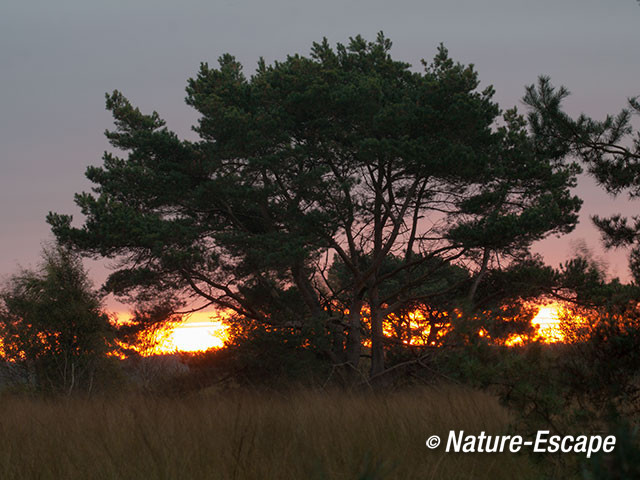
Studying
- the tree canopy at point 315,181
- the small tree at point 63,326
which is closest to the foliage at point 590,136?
the tree canopy at point 315,181

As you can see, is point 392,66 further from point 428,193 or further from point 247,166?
point 247,166

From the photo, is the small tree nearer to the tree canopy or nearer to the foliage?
the tree canopy

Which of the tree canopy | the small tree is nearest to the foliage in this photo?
the tree canopy

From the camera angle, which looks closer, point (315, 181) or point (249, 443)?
point (249, 443)

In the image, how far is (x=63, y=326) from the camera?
18.4 m

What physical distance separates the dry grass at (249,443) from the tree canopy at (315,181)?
7892 mm

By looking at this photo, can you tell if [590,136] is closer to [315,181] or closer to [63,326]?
[315,181]

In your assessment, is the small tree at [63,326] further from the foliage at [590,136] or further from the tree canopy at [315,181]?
the foliage at [590,136]

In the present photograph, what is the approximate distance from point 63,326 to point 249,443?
13.2 meters

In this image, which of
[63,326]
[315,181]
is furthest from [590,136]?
[63,326]

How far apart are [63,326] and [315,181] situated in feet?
27.8

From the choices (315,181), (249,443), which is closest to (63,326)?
(315,181)

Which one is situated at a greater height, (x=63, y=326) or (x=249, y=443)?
(x=63, y=326)

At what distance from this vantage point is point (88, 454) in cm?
641
